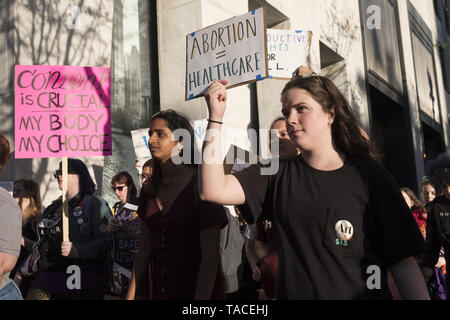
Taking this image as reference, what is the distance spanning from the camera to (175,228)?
8.58 ft

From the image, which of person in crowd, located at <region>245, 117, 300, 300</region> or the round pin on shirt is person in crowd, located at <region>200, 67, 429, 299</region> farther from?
person in crowd, located at <region>245, 117, 300, 300</region>

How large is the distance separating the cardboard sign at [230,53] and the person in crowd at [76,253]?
1615mm

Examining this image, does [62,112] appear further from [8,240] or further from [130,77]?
[130,77]

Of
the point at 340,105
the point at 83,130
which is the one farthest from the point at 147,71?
the point at 340,105

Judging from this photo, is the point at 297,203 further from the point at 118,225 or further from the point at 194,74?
the point at 118,225

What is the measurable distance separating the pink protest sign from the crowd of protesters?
1.91 ft

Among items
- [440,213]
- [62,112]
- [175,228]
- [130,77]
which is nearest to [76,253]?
[62,112]

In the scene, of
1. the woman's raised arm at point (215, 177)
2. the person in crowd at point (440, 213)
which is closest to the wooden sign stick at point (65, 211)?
the woman's raised arm at point (215, 177)

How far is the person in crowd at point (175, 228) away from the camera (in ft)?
8.09

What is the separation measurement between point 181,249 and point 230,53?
1.43 metres

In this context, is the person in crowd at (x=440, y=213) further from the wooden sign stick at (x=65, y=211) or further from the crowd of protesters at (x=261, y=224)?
the wooden sign stick at (x=65, y=211)
